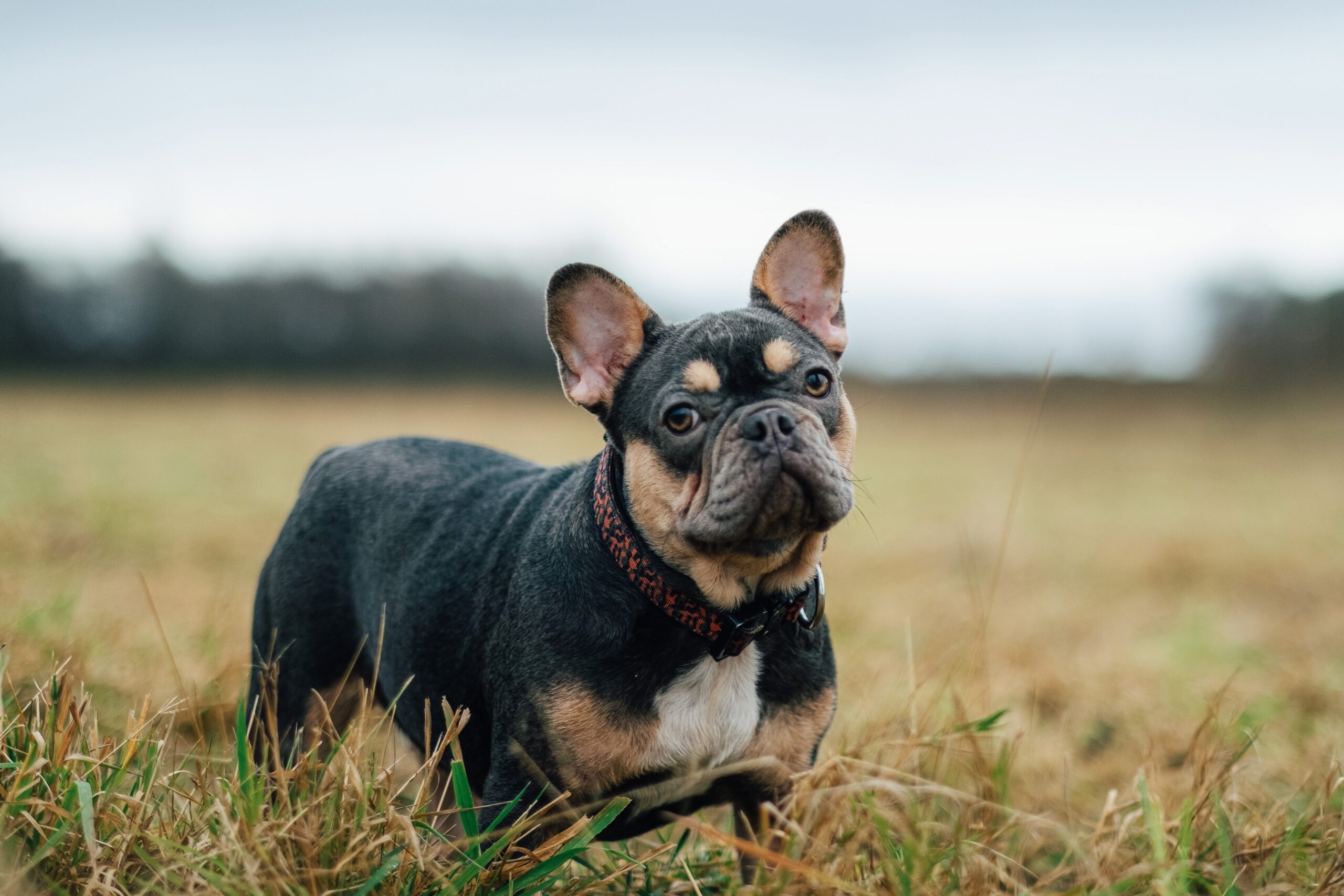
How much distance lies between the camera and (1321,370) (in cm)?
3266

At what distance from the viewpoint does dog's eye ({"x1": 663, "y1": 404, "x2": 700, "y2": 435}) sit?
3010 mm

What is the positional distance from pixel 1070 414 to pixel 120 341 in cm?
4236

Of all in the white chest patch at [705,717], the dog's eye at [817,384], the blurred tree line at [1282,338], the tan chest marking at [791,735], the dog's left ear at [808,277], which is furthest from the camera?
the blurred tree line at [1282,338]

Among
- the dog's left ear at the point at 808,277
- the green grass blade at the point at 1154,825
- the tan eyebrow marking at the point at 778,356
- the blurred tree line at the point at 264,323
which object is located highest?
the dog's left ear at the point at 808,277

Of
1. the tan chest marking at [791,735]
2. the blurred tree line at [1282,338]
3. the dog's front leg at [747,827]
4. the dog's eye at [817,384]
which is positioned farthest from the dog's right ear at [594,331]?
the blurred tree line at [1282,338]

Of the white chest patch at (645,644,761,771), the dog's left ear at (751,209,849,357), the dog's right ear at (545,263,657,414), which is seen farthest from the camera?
the dog's left ear at (751,209,849,357)

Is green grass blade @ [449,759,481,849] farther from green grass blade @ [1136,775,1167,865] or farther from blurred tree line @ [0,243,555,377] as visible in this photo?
blurred tree line @ [0,243,555,377]

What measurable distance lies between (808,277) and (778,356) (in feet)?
2.24

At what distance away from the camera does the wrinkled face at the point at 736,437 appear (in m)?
2.75

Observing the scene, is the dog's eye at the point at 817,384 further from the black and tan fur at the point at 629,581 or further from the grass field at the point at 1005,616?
the grass field at the point at 1005,616

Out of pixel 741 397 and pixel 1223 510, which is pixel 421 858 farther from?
pixel 1223 510

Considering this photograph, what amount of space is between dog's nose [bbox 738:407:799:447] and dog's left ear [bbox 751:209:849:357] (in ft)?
3.02

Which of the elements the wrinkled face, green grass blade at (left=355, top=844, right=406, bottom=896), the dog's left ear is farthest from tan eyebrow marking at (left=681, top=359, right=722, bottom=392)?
green grass blade at (left=355, top=844, right=406, bottom=896)

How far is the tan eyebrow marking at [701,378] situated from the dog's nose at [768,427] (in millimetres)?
266
